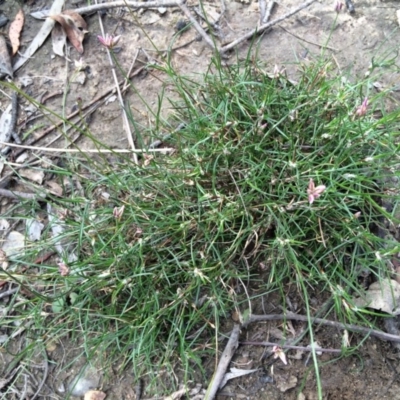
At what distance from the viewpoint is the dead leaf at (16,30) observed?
11.1 feet

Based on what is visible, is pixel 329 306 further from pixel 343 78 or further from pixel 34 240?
pixel 34 240

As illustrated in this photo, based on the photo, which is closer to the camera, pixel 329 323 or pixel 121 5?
pixel 329 323

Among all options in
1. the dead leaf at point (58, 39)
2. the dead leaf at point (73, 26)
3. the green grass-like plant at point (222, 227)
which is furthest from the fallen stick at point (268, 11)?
the dead leaf at point (58, 39)

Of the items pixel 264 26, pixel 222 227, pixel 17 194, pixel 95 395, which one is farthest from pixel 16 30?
pixel 95 395

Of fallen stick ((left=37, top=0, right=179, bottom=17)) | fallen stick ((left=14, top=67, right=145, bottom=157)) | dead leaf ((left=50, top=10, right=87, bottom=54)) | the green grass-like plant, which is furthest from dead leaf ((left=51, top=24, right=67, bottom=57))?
the green grass-like plant

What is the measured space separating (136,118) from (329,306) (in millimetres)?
1585

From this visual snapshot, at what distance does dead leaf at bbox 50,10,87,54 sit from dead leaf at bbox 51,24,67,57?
36mm

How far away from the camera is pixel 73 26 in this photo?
335 cm

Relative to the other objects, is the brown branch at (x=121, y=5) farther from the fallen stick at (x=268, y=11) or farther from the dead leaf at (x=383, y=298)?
the dead leaf at (x=383, y=298)

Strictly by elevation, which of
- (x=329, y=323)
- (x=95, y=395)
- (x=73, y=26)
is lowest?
(x=95, y=395)

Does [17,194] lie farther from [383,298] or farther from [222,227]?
[383,298]

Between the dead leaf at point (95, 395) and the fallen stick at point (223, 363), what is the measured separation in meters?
0.54

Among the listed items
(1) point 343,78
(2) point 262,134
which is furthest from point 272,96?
(1) point 343,78

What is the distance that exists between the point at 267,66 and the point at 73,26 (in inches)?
53.2
